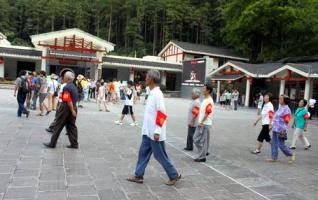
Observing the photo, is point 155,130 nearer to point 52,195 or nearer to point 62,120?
point 52,195

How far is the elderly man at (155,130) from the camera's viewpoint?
468cm

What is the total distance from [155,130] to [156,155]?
0.37 meters

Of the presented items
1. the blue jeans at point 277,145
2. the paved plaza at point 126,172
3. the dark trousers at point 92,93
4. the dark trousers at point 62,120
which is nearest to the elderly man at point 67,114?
the dark trousers at point 62,120

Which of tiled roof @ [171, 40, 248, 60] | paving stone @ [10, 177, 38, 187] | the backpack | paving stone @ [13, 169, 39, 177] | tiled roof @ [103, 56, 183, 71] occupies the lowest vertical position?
paving stone @ [10, 177, 38, 187]

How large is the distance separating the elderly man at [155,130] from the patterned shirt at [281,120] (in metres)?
3.07

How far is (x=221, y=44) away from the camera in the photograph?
2247 inches

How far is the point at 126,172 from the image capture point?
5465 mm

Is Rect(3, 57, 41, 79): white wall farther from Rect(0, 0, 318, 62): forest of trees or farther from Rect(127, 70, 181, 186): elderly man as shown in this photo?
Rect(127, 70, 181, 186): elderly man

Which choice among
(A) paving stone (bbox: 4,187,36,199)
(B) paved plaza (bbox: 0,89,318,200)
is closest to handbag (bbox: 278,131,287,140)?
(B) paved plaza (bbox: 0,89,318,200)

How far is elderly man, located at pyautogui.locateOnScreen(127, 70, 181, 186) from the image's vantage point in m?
4.68

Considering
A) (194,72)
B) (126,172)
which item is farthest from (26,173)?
(194,72)

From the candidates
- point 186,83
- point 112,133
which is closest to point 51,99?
point 112,133

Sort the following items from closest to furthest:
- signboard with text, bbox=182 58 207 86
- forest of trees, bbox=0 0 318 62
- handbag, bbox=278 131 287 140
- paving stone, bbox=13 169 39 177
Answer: paving stone, bbox=13 169 39 177, handbag, bbox=278 131 287 140, signboard with text, bbox=182 58 207 86, forest of trees, bbox=0 0 318 62

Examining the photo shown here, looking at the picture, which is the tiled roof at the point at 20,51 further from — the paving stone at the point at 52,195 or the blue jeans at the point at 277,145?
the paving stone at the point at 52,195
